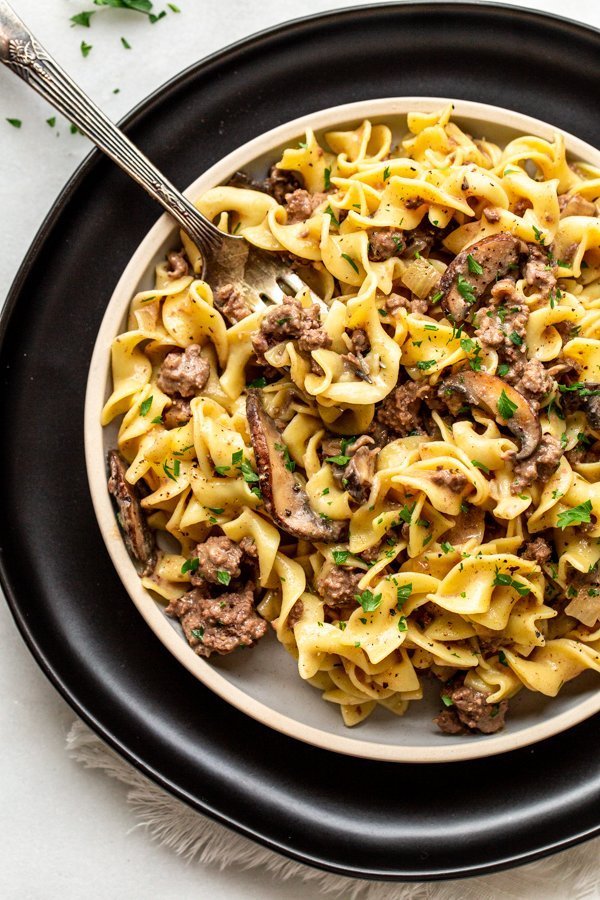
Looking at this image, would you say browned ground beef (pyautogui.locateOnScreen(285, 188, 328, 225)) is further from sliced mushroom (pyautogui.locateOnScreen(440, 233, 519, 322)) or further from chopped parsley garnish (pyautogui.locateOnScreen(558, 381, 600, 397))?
chopped parsley garnish (pyautogui.locateOnScreen(558, 381, 600, 397))

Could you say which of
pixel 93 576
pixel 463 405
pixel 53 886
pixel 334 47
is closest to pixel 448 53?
pixel 334 47

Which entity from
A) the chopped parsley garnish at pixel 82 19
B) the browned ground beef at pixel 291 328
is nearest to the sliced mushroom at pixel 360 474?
the browned ground beef at pixel 291 328

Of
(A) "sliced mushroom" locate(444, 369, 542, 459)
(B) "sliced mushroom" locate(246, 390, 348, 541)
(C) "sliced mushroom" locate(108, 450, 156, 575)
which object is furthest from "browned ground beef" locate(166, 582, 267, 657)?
A: (A) "sliced mushroom" locate(444, 369, 542, 459)

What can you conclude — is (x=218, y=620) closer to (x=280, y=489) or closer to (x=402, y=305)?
(x=280, y=489)

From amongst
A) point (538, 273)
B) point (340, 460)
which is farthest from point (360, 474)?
point (538, 273)

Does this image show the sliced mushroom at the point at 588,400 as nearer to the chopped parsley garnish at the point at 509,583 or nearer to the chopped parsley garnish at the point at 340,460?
the chopped parsley garnish at the point at 509,583

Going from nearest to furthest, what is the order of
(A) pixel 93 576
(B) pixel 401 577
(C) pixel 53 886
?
(B) pixel 401 577
(A) pixel 93 576
(C) pixel 53 886

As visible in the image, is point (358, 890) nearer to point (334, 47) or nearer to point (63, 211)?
point (63, 211)
